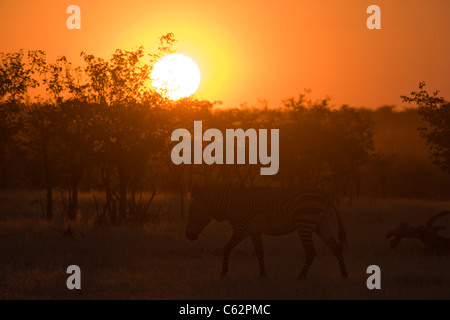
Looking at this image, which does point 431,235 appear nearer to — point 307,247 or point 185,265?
point 307,247

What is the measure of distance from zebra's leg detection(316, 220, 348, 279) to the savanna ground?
0.87ft

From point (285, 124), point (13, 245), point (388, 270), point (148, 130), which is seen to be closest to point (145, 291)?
point (388, 270)

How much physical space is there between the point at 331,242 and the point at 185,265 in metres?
4.20

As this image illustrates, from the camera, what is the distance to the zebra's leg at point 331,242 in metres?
14.1

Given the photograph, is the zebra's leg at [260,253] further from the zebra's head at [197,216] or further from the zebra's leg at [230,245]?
the zebra's head at [197,216]

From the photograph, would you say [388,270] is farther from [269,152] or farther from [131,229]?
[269,152]

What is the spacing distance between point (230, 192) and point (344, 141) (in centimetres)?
2543

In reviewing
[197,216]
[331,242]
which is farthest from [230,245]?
[331,242]

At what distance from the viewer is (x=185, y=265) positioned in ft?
54.5

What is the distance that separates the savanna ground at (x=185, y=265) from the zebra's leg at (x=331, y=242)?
0.26m

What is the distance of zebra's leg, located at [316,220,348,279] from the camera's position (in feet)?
46.4

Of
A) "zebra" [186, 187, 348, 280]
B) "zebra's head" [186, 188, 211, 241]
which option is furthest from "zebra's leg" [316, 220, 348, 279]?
"zebra's head" [186, 188, 211, 241]

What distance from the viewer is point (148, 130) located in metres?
25.5

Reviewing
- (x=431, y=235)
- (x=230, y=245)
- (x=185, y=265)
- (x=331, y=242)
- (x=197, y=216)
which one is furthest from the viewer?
(x=431, y=235)
